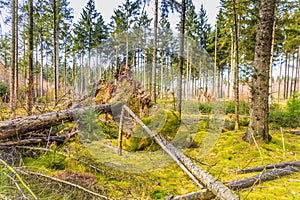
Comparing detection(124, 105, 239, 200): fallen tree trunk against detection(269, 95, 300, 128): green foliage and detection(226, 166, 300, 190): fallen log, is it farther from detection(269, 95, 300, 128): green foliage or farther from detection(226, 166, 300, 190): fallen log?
detection(269, 95, 300, 128): green foliage

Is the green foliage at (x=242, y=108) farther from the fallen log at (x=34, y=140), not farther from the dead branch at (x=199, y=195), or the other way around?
the fallen log at (x=34, y=140)

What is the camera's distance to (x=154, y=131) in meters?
4.66

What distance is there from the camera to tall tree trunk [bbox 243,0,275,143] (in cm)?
448

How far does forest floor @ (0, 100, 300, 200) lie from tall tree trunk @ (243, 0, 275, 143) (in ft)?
1.50

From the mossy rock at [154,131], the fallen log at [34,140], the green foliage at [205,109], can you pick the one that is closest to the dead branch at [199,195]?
the fallen log at [34,140]

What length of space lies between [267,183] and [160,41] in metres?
9.45

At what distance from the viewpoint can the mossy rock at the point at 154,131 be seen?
4594 mm

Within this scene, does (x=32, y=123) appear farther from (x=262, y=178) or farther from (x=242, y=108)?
(x=242, y=108)

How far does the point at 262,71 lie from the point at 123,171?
3741mm

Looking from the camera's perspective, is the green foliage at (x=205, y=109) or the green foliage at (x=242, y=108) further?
the green foliage at (x=205, y=109)

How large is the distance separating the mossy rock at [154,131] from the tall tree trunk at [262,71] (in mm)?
1860

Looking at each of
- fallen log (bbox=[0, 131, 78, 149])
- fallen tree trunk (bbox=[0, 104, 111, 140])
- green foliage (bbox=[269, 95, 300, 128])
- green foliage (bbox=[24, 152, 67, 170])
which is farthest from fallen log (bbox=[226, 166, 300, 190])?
green foliage (bbox=[269, 95, 300, 128])

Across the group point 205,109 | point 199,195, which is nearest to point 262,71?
point 199,195

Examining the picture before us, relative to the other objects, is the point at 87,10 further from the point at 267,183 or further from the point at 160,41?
the point at 267,183
